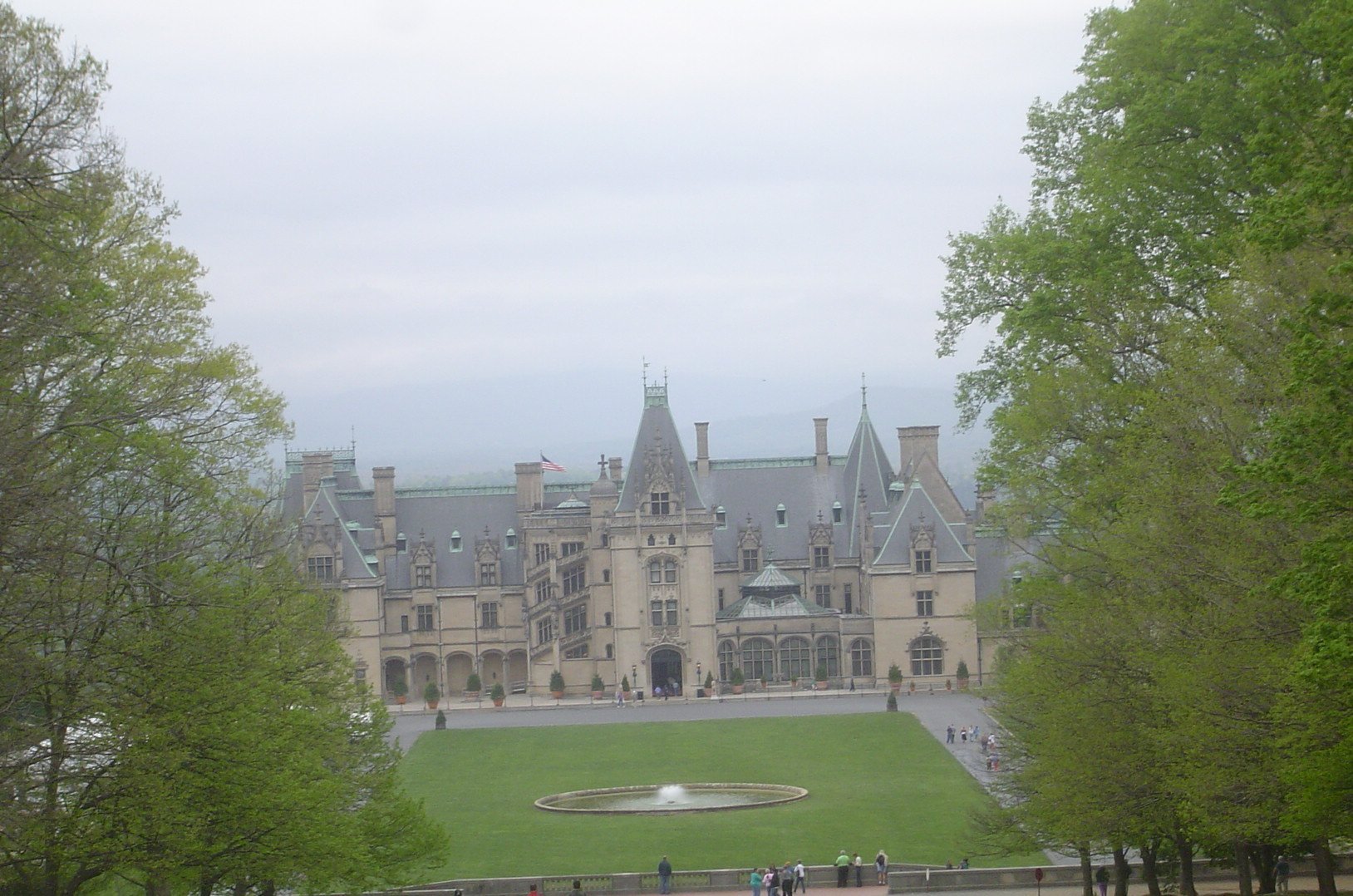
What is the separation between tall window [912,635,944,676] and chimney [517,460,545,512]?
746 inches

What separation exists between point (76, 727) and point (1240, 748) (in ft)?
46.8

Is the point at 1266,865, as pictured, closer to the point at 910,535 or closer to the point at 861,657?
the point at 910,535

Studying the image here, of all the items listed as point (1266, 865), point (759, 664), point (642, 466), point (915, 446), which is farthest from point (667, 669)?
point (1266, 865)

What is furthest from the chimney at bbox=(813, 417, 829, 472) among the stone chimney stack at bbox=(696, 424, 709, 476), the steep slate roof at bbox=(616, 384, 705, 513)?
the steep slate roof at bbox=(616, 384, 705, 513)

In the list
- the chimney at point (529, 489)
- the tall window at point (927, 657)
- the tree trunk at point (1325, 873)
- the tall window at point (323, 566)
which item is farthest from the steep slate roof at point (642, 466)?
the tree trunk at point (1325, 873)

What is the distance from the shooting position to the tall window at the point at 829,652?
273 feet

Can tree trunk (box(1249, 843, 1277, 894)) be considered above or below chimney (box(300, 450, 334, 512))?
below

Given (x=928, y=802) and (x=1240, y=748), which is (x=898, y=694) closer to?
(x=928, y=802)

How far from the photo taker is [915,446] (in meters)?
86.5

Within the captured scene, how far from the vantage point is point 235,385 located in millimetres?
27562

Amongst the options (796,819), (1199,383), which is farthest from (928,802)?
(1199,383)

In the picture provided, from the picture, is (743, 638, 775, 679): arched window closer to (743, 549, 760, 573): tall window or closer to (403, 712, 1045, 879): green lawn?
(743, 549, 760, 573): tall window

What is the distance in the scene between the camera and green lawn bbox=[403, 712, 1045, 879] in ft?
148

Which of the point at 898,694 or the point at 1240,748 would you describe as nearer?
the point at 1240,748
